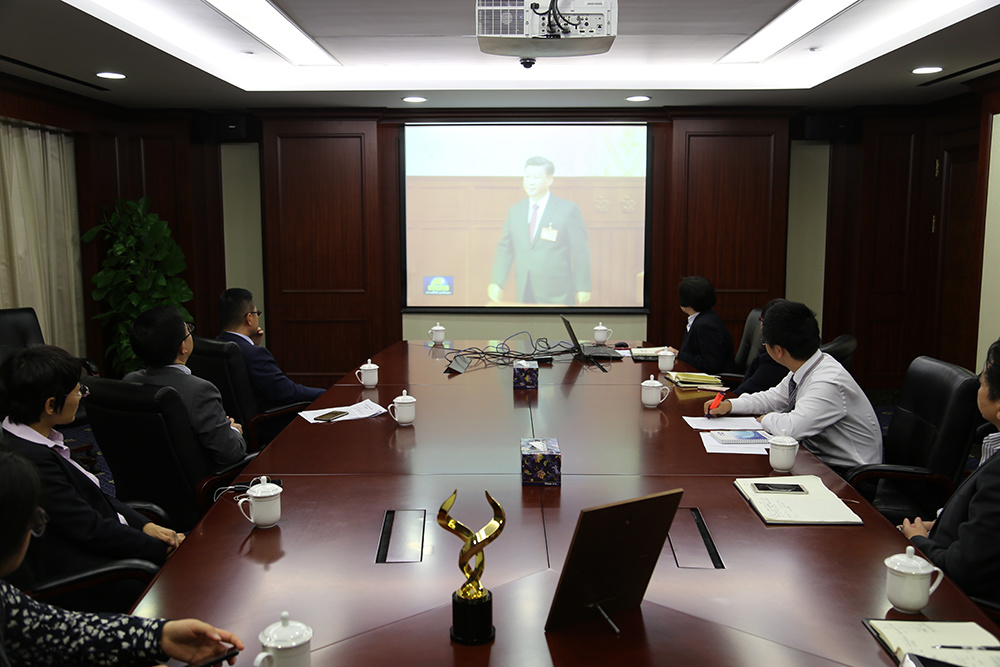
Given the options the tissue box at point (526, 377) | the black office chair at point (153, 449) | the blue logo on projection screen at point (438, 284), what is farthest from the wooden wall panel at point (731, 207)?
the black office chair at point (153, 449)

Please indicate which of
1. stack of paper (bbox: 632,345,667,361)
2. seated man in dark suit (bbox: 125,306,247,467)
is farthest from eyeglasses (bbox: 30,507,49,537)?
stack of paper (bbox: 632,345,667,361)

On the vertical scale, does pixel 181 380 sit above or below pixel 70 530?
above

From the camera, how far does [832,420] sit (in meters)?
2.93

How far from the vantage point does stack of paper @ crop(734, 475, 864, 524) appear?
202 cm

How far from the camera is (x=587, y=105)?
21.9 feet

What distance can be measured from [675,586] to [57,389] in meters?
1.73

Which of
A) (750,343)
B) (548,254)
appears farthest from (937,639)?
(548,254)

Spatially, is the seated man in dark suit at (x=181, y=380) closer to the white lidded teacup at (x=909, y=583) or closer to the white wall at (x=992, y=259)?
the white lidded teacup at (x=909, y=583)

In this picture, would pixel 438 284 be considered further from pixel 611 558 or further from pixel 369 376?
pixel 611 558

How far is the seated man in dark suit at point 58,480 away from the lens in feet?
6.72

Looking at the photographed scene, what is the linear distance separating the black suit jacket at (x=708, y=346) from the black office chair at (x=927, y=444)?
1.52 meters

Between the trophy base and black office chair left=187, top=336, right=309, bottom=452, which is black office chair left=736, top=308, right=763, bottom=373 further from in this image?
the trophy base

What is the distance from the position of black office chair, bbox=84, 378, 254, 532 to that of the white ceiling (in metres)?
2.18

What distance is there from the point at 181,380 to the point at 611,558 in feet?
6.79
